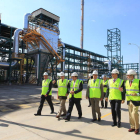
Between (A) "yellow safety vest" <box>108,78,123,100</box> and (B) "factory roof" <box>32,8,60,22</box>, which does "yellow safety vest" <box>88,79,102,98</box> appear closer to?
(A) "yellow safety vest" <box>108,78,123,100</box>

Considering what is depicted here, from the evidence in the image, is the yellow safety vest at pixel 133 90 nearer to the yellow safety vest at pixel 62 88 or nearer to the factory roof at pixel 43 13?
the yellow safety vest at pixel 62 88

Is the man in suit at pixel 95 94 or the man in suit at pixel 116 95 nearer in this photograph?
the man in suit at pixel 116 95

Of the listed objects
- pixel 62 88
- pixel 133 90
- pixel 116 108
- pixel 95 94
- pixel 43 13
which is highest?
pixel 43 13

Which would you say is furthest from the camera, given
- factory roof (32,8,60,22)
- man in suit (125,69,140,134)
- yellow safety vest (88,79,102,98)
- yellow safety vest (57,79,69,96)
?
factory roof (32,8,60,22)

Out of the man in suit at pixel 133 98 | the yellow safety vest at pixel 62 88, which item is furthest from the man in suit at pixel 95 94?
the man in suit at pixel 133 98

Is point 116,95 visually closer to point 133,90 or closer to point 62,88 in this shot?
point 133,90

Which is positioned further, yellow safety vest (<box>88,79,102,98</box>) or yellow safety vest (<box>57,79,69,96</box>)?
yellow safety vest (<box>57,79,69,96</box>)

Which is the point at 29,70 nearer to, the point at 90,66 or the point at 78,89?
the point at 90,66

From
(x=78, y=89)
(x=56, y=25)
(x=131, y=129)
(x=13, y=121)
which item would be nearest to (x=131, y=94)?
(x=131, y=129)

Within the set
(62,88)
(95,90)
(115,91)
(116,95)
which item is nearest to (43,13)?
(62,88)

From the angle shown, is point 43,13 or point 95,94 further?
point 43,13

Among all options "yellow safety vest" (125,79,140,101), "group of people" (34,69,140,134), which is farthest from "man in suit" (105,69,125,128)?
"yellow safety vest" (125,79,140,101)

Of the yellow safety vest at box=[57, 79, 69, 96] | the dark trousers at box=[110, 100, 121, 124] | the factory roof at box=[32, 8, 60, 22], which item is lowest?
the dark trousers at box=[110, 100, 121, 124]

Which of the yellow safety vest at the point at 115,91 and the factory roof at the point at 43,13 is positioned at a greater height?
the factory roof at the point at 43,13
